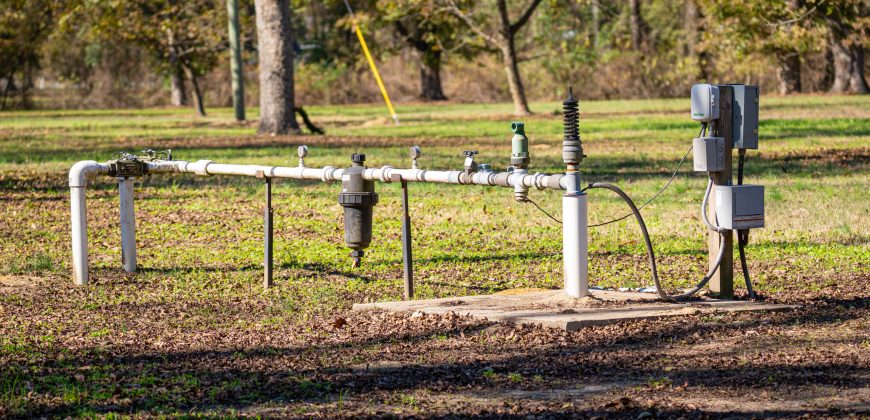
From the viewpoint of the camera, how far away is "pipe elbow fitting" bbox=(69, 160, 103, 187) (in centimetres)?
958

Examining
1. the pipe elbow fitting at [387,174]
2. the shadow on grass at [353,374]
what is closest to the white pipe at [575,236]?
the shadow on grass at [353,374]

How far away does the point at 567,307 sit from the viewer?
7.65 m

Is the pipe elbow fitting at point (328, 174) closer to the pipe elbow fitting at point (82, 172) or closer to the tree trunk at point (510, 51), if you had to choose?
the pipe elbow fitting at point (82, 172)

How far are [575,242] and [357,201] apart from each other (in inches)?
72.2

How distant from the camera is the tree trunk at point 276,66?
28516 mm

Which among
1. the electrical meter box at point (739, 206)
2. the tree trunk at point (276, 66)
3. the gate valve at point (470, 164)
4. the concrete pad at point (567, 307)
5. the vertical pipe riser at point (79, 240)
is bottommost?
the concrete pad at point (567, 307)

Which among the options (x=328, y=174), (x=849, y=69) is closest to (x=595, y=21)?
(x=849, y=69)

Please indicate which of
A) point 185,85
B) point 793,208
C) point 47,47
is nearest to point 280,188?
point 793,208

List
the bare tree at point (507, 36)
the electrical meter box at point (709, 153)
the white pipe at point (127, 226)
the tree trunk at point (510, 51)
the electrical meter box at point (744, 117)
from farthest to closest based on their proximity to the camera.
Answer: the tree trunk at point (510, 51), the bare tree at point (507, 36), the white pipe at point (127, 226), the electrical meter box at point (744, 117), the electrical meter box at point (709, 153)

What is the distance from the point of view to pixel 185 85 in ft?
206

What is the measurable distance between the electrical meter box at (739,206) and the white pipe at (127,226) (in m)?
4.50

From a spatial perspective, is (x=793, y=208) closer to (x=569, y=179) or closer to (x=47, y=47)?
(x=569, y=179)

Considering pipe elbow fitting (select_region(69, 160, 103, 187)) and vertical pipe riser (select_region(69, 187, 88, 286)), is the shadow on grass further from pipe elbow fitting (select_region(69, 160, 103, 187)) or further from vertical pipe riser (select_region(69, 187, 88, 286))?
pipe elbow fitting (select_region(69, 160, 103, 187))

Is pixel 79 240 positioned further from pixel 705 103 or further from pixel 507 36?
pixel 507 36
